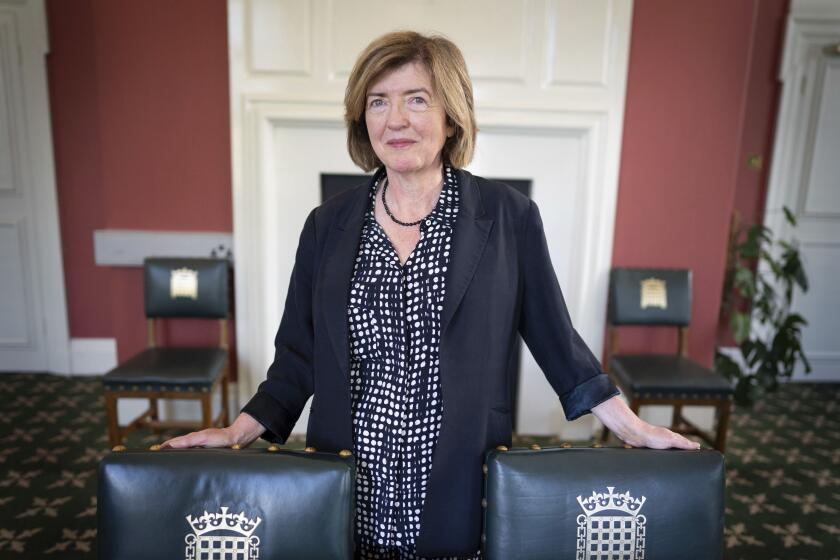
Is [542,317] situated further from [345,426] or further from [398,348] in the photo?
[345,426]

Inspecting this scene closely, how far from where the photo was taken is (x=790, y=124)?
3.65 metres

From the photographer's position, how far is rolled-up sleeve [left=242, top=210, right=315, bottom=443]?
118 cm

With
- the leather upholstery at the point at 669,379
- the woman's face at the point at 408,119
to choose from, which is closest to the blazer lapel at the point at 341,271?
the woman's face at the point at 408,119

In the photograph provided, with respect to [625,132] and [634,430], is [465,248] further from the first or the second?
[625,132]

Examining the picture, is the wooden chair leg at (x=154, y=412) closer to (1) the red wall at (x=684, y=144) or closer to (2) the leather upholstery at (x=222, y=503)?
(2) the leather upholstery at (x=222, y=503)

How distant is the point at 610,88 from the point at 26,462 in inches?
Answer: 136

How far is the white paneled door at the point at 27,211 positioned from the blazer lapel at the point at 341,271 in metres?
3.41

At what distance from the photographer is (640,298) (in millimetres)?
2871

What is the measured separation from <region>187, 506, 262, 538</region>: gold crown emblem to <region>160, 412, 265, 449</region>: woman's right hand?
0.53 ft

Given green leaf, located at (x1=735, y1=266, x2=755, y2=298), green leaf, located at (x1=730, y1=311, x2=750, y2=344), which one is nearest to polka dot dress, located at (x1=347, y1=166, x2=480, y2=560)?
green leaf, located at (x1=730, y1=311, x2=750, y2=344)

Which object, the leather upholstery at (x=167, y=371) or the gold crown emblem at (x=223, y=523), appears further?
the leather upholstery at (x=167, y=371)

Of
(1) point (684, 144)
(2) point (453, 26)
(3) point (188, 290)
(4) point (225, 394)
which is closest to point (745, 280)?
(1) point (684, 144)

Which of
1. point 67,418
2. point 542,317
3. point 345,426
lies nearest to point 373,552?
point 345,426

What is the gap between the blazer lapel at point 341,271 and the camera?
3.56 feet
